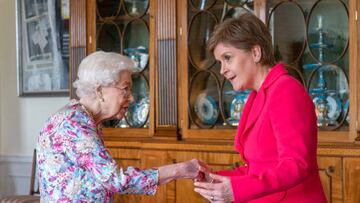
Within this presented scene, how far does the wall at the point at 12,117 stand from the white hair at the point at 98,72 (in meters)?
2.78

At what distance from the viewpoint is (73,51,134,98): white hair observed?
2.14 metres

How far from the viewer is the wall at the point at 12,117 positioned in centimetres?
489

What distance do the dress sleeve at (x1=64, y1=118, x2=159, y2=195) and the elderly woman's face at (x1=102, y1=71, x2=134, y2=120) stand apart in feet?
0.62

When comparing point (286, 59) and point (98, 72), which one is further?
point (286, 59)

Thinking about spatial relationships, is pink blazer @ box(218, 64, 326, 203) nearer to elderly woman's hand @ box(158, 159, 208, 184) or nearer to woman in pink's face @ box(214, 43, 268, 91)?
woman in pink's face @ box(214, 43, 268, 91)

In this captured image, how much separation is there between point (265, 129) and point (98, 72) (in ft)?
2.26

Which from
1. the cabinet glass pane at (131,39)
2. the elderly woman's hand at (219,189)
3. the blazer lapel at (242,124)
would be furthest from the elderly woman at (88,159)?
the cabinet glass pane at (131,39)

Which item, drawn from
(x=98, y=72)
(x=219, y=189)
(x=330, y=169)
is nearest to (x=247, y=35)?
(x=219, y=189)

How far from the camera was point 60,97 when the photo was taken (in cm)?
467

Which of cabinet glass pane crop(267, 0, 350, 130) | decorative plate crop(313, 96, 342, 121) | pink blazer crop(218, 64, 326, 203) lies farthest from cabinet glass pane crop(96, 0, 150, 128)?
pink blazer crop(218, 64, 326, 203)

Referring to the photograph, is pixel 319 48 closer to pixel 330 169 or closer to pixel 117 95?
pixel 330 169

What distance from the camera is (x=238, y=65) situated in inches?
74.0

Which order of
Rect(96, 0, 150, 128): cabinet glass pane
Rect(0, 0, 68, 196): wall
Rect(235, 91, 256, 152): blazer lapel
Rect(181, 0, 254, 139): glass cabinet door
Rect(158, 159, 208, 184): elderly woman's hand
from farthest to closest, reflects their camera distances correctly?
Rect(0, 0, 68, 196): wall < Rect(96, 0, 150, 128): cabinet glass pane < Rect(181, 0, 254, 139): glass cabinet door < Rect(158, 159, 208, 184): elderly woman's hand < Rect(235, 91, 256, 152): blazer lapel

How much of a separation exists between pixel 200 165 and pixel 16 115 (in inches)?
128
